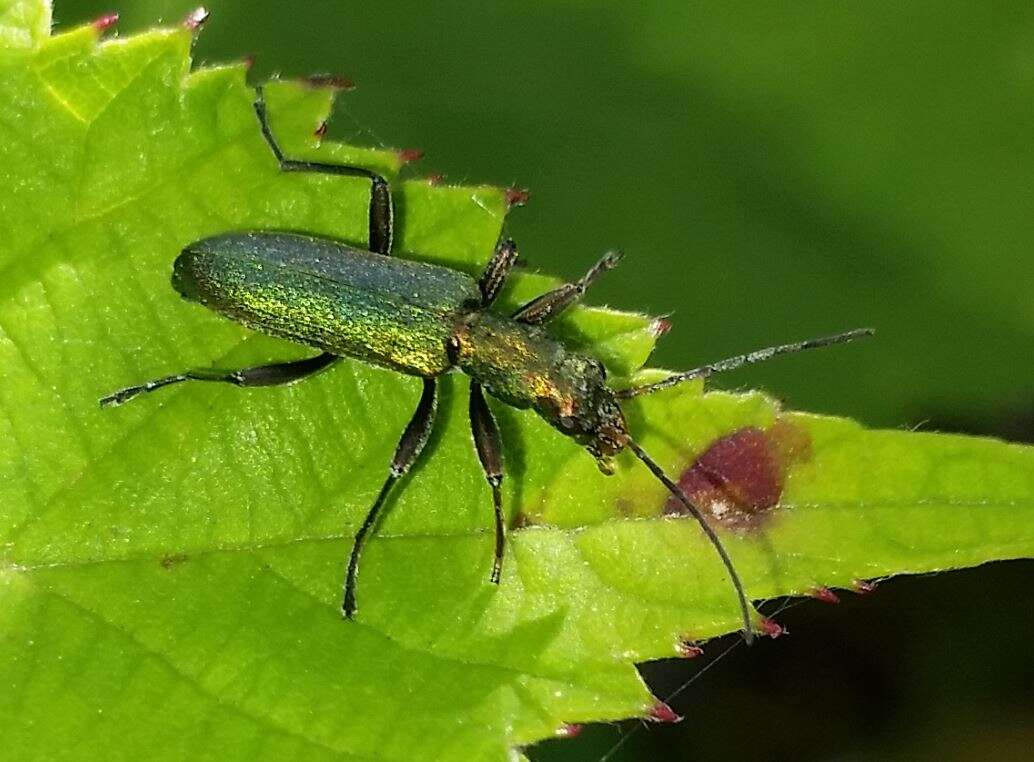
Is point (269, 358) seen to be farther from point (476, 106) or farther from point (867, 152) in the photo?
point (867, 152)

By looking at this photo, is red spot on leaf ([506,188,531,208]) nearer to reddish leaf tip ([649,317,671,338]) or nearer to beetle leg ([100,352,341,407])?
reddish leaf tip ([649,317,671,338])

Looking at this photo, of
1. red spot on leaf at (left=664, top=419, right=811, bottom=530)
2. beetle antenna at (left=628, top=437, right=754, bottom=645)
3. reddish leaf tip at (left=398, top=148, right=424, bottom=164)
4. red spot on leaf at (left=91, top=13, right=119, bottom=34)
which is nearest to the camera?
beetle antenna at (left=628, top=437, right=754, bottom=645)

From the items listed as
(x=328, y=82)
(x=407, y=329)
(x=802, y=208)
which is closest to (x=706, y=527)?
(x=407, y=329)

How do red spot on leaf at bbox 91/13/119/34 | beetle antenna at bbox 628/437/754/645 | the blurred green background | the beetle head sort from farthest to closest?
the blurred green background, the beetle head, red spot on leaf at bbox 91/13/119/34, beetle antenna at bbox 628/437/754/645

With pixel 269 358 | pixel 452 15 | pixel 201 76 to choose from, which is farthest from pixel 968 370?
pixel 201 76

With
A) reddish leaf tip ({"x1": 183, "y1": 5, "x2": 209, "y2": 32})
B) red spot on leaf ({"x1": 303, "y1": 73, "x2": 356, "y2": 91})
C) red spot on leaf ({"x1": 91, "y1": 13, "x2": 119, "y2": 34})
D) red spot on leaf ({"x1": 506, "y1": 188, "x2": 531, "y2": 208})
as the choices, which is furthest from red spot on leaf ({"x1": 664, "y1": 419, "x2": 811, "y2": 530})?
red spot on leaf ({"x1": 91, "y1": 13, "x2": 119, "y2": 34})

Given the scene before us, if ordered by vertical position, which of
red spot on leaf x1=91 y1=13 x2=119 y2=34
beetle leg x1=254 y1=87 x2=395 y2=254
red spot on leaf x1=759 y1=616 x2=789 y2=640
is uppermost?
red spot on leaf x1=91 y1=13 x2=119 y2=34
